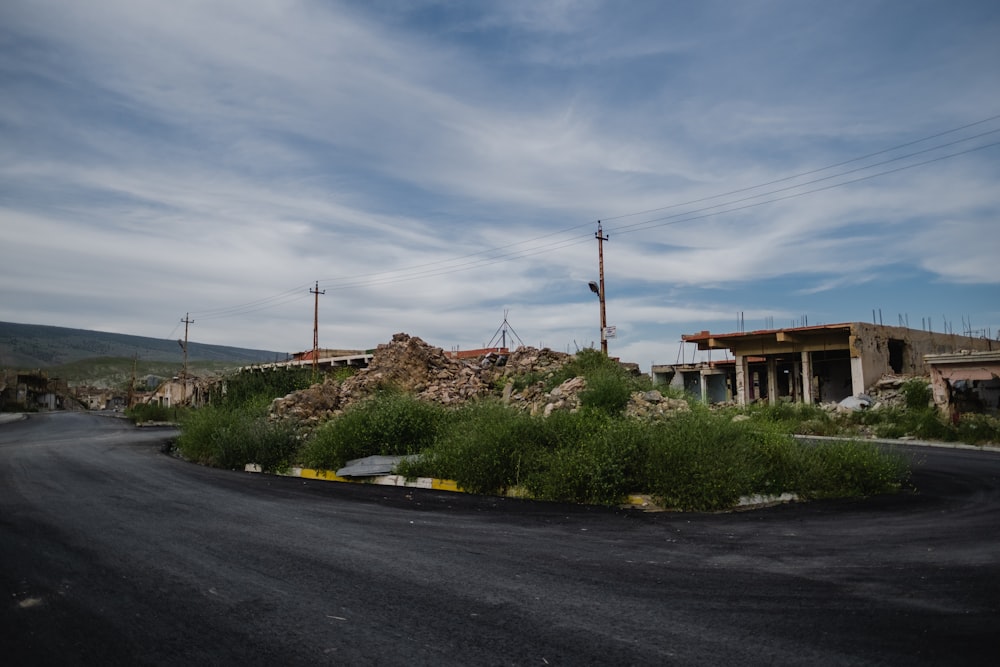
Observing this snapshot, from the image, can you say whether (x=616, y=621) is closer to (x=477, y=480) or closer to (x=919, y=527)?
(x=919, y=527)

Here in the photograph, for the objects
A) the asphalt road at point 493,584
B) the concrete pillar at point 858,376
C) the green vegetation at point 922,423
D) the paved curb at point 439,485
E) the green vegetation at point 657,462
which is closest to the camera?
the asphalt road at point 493,584

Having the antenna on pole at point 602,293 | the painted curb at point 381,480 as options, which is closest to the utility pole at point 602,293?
the antenna on pole at point 602,293

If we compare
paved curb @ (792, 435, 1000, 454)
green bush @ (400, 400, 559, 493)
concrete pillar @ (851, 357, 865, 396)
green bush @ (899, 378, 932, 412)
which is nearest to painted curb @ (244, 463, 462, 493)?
green bush @ (400, 400, 559, 493)

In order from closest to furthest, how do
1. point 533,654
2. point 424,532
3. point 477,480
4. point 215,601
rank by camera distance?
1. point 533,654
2. point 215,601
3. point 424,532
4. point 477,480

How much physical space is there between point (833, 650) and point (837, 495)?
8848mm

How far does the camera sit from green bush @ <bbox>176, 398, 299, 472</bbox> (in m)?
19.3

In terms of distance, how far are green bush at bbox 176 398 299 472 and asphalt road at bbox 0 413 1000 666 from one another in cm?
741

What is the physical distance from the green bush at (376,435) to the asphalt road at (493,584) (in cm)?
562

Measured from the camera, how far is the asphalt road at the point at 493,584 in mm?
4754

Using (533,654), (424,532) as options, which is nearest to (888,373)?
(424,532)

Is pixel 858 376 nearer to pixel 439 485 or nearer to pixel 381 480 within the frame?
pixel 439 485

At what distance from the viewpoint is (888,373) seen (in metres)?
45.4

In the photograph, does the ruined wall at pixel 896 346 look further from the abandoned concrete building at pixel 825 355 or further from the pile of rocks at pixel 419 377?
the pile of rocks at pixel 419 377

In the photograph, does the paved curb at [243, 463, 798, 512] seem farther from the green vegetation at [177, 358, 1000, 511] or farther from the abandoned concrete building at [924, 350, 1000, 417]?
the abandoned concrete building at [924, 350, 1000, 417]
